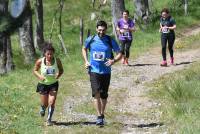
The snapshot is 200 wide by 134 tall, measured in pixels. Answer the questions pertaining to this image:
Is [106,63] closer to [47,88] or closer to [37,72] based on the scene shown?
[47,88]

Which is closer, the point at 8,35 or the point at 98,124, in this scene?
the point at 8,35

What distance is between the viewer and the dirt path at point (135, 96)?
1091cm

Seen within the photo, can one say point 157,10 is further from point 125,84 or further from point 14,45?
point 125,84

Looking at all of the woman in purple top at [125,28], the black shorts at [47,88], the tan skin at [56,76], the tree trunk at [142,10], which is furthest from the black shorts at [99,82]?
the tree trunk at [142,10]

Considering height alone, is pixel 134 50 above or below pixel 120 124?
below

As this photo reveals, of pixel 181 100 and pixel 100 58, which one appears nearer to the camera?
pixel 100 58

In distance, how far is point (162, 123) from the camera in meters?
10.8

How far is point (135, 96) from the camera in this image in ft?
44.7

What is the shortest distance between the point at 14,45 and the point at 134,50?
1322 cm

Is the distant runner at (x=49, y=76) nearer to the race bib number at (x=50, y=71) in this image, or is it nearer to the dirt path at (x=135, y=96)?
the race bib number at (x=50, y=71)

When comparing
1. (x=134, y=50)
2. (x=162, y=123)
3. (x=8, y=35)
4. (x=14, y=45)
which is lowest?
(x=14, y=45)

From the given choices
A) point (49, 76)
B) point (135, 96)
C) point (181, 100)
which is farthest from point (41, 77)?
point (135, 96)

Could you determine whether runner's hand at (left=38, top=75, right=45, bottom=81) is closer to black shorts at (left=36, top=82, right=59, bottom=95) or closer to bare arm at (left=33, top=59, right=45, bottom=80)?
bare arm at (left=33, top=59, right=45, bottom=80)

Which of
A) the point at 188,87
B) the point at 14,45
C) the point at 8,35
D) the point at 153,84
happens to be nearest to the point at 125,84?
the point at 153,84
